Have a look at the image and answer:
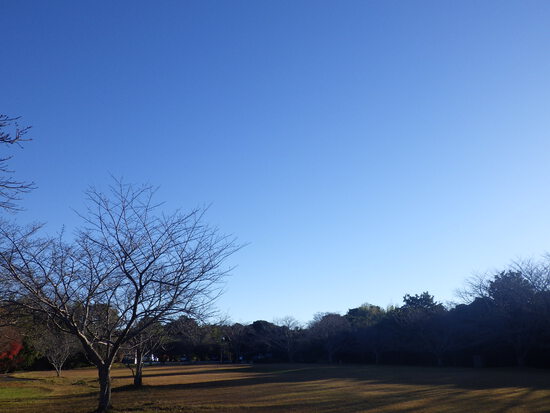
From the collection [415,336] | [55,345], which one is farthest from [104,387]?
[415,336]

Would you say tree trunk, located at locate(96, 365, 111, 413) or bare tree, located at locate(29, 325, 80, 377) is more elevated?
bare tree, located at locate(29, 325, 80, 377)

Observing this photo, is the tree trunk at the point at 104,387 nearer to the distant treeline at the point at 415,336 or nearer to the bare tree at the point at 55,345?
the distant treeline at the point at 415,336

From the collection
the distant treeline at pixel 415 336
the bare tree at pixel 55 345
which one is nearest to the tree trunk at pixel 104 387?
the distant treeline at pixel 415 336

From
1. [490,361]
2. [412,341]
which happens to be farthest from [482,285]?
[412,341]

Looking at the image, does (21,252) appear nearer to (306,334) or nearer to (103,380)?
(103,380)

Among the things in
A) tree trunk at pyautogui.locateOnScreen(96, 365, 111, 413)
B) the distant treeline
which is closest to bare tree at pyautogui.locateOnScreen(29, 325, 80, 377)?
the distant treeline

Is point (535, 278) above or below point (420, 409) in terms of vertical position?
above

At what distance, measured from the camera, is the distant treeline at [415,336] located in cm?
4225

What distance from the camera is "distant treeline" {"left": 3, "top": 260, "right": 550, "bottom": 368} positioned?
42.2 metres

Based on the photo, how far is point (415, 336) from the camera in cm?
5653

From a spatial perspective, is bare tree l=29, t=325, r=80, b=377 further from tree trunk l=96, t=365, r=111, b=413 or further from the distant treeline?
tree trunk l=96, t=365, r=111, b=413

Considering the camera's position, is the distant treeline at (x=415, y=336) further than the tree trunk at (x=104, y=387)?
Yes

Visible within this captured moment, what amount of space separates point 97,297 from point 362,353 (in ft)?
184

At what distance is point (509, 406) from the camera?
54.5 ft
